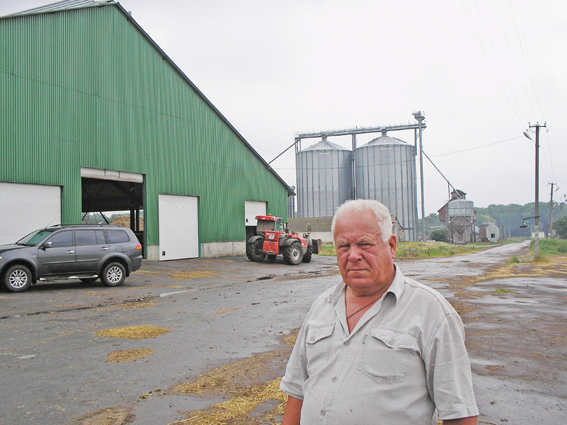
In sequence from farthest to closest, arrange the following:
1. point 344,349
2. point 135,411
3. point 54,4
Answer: point 54,4 < point 135,411 < point 344,349

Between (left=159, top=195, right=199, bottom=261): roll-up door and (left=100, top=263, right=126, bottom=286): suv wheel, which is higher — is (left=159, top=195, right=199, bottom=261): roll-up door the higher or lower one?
the higher one

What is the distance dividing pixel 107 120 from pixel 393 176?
39.8 metres

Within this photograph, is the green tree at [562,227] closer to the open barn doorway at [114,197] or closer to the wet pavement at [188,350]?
the open barn doorway at [114,197]

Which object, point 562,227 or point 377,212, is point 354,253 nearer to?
point 377,212

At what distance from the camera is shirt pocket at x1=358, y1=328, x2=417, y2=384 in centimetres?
225

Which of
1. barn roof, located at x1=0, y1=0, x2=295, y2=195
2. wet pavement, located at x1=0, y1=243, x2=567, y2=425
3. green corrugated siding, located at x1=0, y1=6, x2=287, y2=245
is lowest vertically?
wet pavement, located at x1=0, y1=243, x2=567, y2=425

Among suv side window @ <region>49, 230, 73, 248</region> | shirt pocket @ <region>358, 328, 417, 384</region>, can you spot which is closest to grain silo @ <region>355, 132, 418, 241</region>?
suv side window @ <region>49, 230, 73, 248</region>

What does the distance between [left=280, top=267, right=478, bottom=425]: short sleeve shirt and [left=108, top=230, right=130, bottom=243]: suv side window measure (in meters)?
Answer: 13.7

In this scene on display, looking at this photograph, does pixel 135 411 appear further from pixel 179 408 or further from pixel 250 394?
pixel 250 394

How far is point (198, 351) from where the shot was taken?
7066 mm

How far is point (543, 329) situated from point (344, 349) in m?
7.65

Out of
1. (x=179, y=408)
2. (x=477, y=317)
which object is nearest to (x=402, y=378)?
(x=179, y=408)

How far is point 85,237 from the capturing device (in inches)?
573

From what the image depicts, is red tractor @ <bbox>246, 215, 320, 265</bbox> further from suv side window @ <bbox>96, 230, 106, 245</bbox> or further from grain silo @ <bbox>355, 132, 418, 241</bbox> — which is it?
grain silo @ <bbox>355, 132, 418, 241</bbox>
